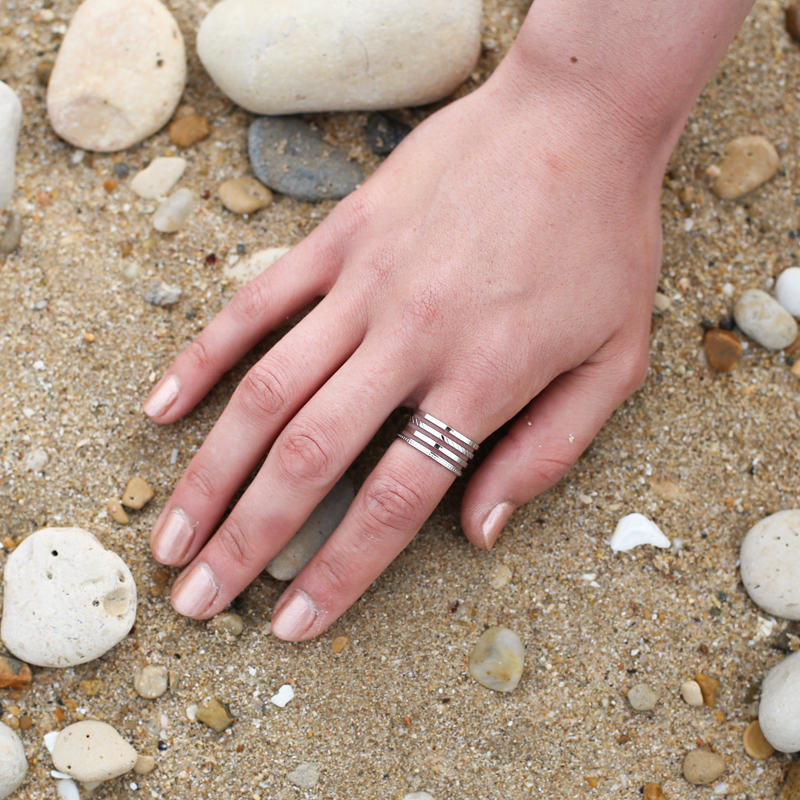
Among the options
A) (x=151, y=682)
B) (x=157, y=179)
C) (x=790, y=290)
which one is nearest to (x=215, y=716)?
(x=151, y=682)

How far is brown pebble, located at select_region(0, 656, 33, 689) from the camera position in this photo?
62.3 inches

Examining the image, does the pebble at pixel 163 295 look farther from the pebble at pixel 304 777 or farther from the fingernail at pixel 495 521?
the pebble at pixel 304 777

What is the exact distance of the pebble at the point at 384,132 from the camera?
6.38ft

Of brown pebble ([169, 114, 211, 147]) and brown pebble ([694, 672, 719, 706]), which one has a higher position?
brown pebble ([169, 114, 211, 147])

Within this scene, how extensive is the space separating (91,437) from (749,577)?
1.57 m

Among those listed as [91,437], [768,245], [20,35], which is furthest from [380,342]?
[20,35]

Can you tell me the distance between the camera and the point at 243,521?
1524 millimetres

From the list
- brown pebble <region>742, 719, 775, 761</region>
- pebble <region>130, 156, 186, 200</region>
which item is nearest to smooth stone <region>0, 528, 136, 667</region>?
pebble <region>130, 156, 186, 200</region>

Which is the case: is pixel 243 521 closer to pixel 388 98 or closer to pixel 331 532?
pixel 331 532

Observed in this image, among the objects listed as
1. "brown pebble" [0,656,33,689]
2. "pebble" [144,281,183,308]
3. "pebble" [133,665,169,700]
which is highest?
"pebble" [144,281,183,308]

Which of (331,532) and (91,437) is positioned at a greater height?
(331,532)

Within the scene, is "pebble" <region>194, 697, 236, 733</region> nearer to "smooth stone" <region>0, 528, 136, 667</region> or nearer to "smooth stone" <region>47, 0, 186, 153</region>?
"smooth stone" <region>0, 528, 136, 667</region>

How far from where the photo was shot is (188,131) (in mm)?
1960

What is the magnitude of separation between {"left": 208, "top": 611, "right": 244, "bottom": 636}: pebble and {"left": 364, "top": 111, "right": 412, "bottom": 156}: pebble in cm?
121
